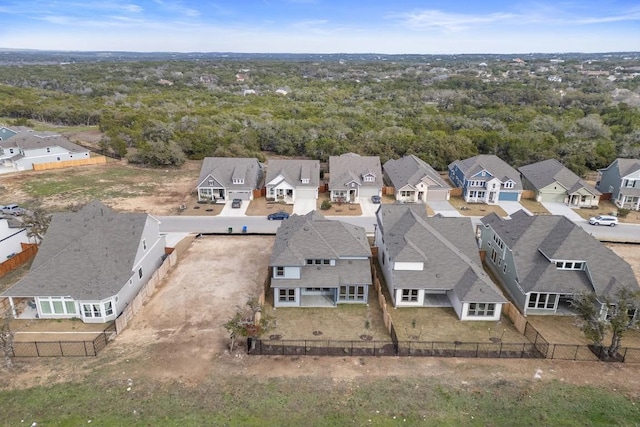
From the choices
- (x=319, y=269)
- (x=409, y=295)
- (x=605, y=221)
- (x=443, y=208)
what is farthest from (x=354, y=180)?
(x=605, y=221)

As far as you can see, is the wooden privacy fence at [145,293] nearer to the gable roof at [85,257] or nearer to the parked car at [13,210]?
the gable roof at [85,257]

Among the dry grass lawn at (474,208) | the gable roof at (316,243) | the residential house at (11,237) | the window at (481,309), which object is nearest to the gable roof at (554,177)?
the dry grass lawn at (474,208)

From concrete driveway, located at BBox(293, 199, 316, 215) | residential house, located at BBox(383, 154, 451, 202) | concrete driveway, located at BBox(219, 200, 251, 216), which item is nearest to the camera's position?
concrete driveway, located at BBox(219, 200, 251, 216)

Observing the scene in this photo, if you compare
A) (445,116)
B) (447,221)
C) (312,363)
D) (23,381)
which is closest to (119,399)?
(23,381)

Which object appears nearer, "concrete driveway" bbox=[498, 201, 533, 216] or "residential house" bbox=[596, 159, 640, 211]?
"concrete driveway" bbox=[498, 201, 533, 216]

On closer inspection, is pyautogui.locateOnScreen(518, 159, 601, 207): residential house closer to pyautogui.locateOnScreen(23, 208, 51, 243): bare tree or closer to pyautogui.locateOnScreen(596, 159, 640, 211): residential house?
pyautogui.locateOnScreen(596, 159, 640, 211): residential house

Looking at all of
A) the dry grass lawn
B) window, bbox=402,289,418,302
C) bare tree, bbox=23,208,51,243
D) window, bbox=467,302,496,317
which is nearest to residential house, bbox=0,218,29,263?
bare tree, bbox=23,208,51,243
